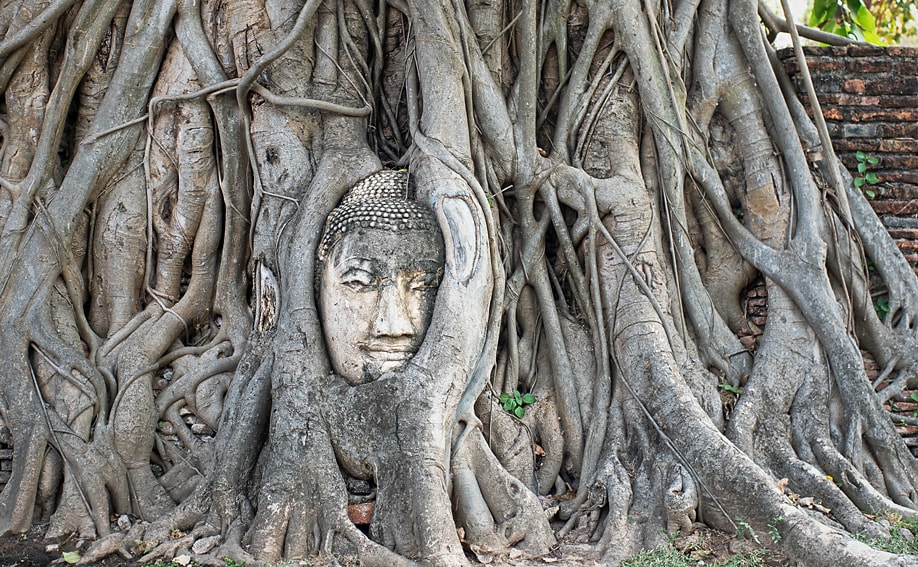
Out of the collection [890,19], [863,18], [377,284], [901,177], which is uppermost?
[890,19]

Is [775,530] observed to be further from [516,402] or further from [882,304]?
[882,304]

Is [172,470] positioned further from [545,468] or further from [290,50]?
[290,50]

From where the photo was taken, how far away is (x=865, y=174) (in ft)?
16.3

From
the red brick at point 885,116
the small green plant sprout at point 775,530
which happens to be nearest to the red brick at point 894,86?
the red brick at point 885,116

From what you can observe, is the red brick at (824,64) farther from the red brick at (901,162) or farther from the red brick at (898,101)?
the red brick at (901,162)

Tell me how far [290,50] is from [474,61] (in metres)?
0.92

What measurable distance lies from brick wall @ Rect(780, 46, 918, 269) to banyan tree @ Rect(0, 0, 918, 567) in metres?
0.31

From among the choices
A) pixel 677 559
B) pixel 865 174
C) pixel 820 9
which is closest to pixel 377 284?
pixel 677 559

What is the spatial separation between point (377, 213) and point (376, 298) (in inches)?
15.0

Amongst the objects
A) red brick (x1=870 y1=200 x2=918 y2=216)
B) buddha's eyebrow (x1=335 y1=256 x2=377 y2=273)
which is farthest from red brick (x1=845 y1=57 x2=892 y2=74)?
buddha's eyebrow (x1=335 y1=256 x2=377 y2=273)

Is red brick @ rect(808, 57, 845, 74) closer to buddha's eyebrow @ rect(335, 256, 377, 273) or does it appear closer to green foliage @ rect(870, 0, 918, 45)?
buddha's eyebrow @ rect(335, 256, 377, 273)

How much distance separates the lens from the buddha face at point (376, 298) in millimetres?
3766

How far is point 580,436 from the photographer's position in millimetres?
4207

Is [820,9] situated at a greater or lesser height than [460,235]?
greater
